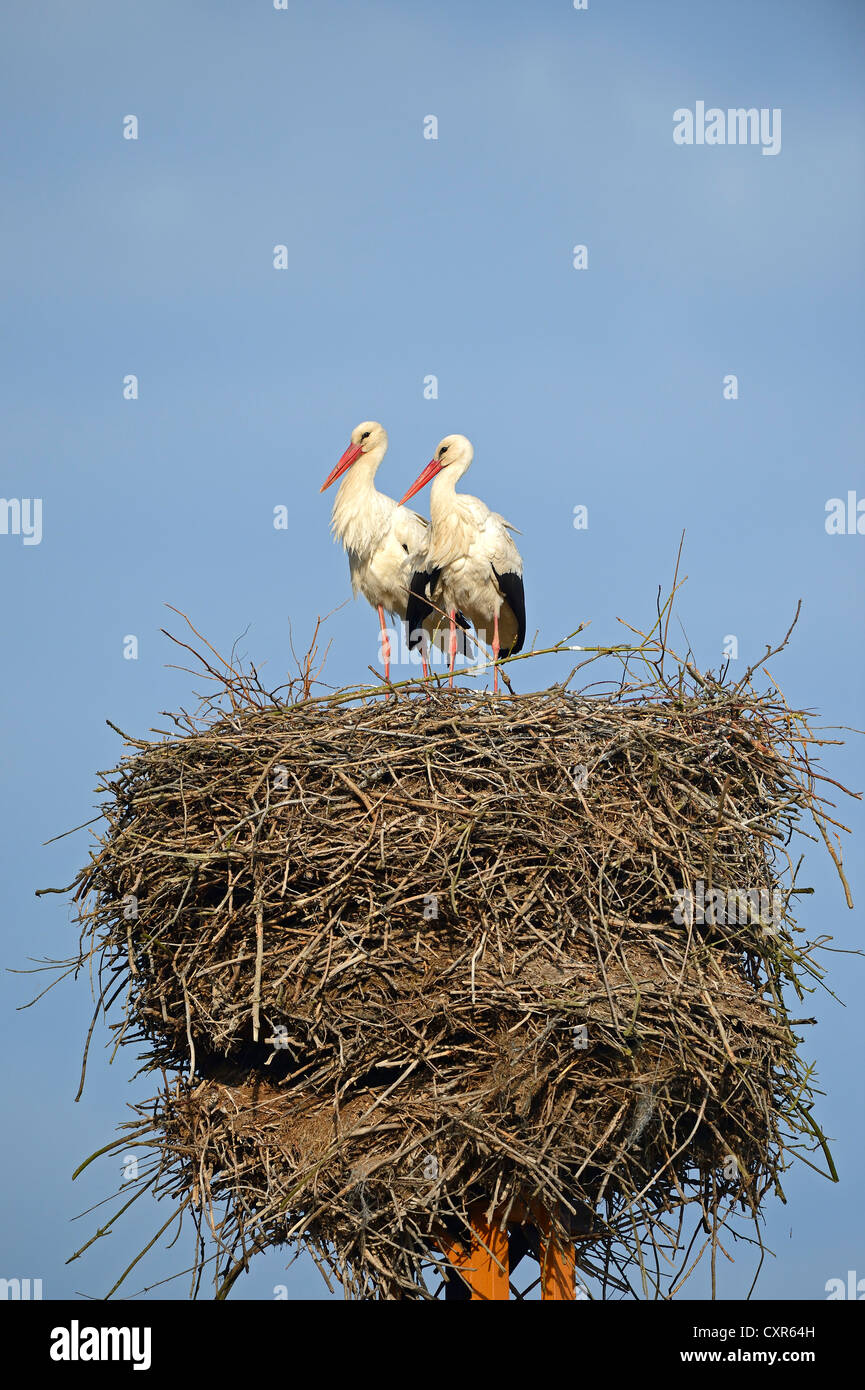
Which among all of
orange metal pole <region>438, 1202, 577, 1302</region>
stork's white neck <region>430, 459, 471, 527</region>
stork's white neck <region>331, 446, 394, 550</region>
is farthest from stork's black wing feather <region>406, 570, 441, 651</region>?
orange metal pole <region>438, 1202, 577, 1302</region>

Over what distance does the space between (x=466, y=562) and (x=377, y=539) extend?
26.6 inches

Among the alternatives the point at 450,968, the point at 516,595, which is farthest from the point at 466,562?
the point at 450,968

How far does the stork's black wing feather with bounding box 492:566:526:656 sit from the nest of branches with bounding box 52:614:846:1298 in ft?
8.03

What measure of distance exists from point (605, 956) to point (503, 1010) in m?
0.43

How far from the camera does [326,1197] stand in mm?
5230

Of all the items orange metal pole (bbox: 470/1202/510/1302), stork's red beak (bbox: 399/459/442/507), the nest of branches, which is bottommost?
orange metal pole (bbox: 470/1202/510/1302)

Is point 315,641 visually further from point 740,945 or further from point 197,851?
point 740,945

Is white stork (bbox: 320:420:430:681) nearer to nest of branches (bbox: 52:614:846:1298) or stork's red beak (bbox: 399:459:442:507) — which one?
stork's red beak (bbox: 399:459:442:507)

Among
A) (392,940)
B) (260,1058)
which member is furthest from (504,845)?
(260,1058)

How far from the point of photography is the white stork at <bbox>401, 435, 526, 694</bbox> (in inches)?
328

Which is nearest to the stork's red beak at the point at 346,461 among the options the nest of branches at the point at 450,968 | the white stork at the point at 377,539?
the white stork at the point at 377,539

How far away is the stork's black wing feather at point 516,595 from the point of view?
841cm

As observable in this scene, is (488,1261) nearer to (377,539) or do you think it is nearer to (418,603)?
(418,603)

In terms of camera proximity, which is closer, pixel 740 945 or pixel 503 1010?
pixel 503 1010
